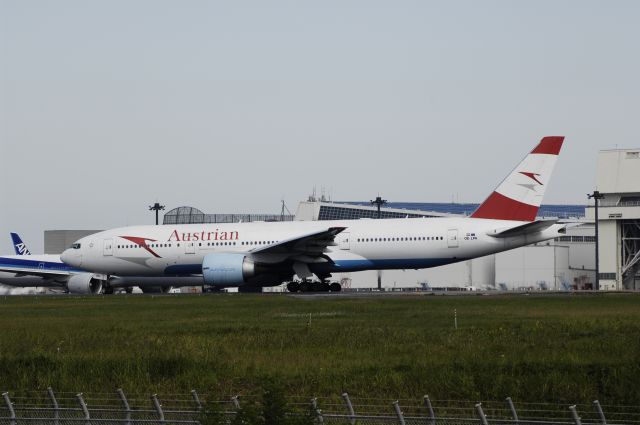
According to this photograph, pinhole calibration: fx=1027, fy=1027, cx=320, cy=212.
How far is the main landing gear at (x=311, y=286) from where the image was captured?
182 feet

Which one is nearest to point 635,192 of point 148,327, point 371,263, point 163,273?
point 371,263

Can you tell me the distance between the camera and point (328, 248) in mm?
55344

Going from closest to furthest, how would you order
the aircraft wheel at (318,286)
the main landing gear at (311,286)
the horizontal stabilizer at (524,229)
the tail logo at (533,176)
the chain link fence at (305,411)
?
1. the chain link fence at (305,411)
2. the horizontal stabilizer at (524,229)
3. the tail logo at (533,176)
4. the main landing gear at (311,286)
5. the aircraft wheel at (318,286)

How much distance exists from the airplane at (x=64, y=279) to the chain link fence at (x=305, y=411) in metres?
45.2

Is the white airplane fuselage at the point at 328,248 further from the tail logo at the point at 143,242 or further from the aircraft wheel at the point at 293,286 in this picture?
the aircraft wheel at the point at 293,286

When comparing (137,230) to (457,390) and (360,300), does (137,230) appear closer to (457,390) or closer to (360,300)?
(360,300)

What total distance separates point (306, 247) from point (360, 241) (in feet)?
9.88

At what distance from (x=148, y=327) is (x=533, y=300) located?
56.5 ft

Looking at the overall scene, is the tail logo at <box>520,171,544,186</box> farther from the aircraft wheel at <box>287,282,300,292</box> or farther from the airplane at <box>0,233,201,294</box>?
the airplane at <box>0,233,201,294</box>

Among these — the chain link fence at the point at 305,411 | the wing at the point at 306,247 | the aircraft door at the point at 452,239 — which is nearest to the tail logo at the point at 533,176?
the aircraft door at the point at 452,239

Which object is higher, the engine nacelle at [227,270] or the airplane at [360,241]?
the airplane at [360,241]

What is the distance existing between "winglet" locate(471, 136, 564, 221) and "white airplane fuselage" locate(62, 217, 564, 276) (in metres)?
0.90

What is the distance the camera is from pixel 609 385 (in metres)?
18.2

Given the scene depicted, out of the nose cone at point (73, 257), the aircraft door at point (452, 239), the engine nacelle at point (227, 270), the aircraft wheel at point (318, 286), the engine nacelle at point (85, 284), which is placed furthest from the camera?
the engine nacelle at point (85, 284)
